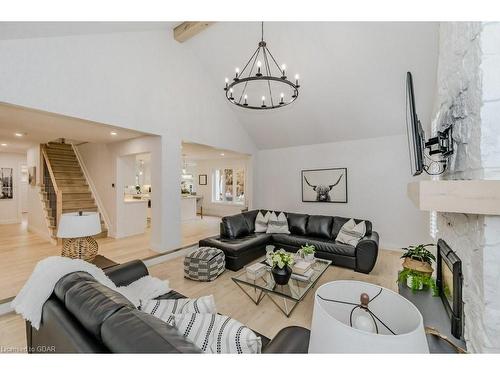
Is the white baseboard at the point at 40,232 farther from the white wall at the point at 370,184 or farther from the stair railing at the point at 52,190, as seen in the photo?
the white wall at the point at 370,184

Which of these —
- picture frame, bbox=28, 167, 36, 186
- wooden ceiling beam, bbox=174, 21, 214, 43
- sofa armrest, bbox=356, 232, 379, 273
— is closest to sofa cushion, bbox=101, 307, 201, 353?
sofa armrest, bbox=356, 232, 379, 273

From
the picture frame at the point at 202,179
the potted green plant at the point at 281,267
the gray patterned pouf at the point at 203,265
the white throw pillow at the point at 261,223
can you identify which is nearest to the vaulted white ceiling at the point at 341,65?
the white throw pillow at the point at 261,223

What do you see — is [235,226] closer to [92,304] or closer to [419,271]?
[419,271]

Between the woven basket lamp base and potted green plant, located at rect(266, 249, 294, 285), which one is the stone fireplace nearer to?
potted green plant, located at rect(266, 249, 294, 285)

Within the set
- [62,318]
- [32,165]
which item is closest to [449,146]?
[62,318]

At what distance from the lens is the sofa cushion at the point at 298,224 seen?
4.56 m

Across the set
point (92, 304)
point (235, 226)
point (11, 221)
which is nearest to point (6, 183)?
point (11, 221)

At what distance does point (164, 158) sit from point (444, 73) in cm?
407

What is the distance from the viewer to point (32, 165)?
5973 mm

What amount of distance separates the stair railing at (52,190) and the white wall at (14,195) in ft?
10.7

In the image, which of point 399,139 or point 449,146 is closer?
point 449,146

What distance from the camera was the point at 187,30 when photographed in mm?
3947

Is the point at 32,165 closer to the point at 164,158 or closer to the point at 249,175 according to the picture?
the point at 164,158
